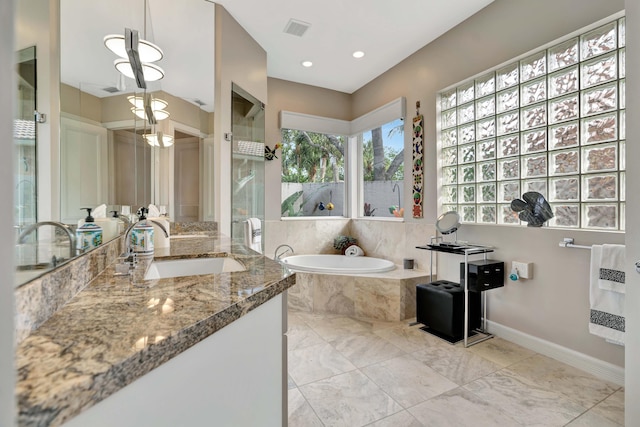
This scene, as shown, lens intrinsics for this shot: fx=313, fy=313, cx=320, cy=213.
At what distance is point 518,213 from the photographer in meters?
2.48

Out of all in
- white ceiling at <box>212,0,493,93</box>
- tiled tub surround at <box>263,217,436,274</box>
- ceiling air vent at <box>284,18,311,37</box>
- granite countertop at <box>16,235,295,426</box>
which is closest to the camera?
granite countertop at <box>16,235,295,426</box>

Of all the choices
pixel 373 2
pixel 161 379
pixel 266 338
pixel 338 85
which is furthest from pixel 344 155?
pixel 161 379

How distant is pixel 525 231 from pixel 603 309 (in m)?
0.70

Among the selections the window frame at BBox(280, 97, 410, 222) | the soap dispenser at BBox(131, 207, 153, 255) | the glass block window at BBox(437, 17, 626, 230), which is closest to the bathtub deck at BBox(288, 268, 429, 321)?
the glass block window at BBox(437, 17, 626, 230)

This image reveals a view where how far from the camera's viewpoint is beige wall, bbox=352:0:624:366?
2.08 m

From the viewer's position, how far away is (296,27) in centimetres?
297

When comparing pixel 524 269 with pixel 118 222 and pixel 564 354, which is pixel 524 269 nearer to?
pixel 564 354

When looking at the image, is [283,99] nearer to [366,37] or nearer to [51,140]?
[366,37]

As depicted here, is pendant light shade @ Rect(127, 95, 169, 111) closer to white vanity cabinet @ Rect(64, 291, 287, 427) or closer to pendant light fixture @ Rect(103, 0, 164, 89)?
pendant light fixture @ Rect(103, 0, 164, 89)

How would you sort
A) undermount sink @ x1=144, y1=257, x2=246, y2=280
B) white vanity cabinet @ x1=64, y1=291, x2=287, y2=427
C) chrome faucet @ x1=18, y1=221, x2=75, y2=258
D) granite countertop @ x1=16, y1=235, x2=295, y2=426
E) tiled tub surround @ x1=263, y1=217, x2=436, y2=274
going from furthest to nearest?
1. tiled tub surround @ x1=263, y1=217, x2=436, y2=274
2. undermount sink @ x1=144, y1=257, x2=246, y2=280
3. chrome faucet @ x1=18, y1=221, x2=75, y2=258
4. white vanity cabinet @ x1=64, y1=291, x2=287, y2=427
5. granite countertop @ x1=16, y1=235, x2=295, y2=426

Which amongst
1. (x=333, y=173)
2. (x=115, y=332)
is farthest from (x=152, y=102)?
(x=333, y=173)

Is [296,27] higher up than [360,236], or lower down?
higher up

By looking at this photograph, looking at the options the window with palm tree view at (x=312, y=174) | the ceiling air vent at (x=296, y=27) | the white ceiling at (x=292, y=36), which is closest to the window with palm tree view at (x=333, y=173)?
the window with palm tree view at (x=312, y=174)

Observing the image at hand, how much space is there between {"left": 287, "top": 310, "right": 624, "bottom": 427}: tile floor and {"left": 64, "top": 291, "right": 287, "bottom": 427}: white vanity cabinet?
2.69 feet
